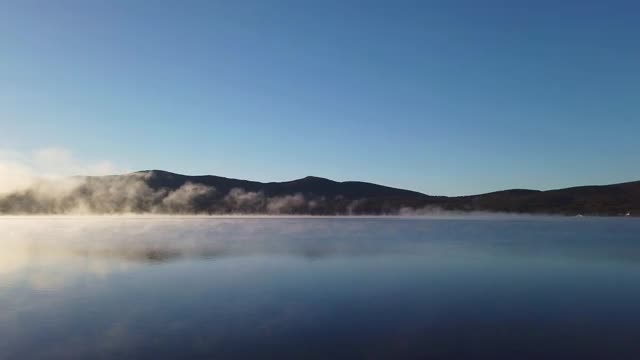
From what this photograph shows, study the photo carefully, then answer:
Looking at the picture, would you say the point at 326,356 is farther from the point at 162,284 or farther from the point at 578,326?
the point at 162,284

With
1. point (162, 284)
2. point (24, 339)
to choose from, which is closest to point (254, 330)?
point (24, 339)

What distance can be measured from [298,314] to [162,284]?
1166cm

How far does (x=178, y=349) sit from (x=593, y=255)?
43.3m

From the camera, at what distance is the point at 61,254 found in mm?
51281

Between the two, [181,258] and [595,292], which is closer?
[595,292]

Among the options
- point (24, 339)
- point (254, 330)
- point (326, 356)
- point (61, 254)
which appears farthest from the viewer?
point (61, 254)

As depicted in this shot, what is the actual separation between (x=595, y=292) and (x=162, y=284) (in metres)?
22.5

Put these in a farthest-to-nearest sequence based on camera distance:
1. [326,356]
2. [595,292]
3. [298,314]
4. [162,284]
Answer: [162,284] → [595,292] → [298,314] → [326,356]

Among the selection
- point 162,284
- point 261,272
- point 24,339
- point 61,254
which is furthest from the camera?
point 61,254

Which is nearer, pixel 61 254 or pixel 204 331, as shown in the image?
pixel 204 331

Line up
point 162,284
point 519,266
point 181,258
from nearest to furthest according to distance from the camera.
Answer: point 162,284, point 519,266, point 181,258

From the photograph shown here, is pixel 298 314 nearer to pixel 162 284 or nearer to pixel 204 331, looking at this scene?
pixel 204 331

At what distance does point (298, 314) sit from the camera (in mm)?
22469

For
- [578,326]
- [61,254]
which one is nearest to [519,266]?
[578,326]
